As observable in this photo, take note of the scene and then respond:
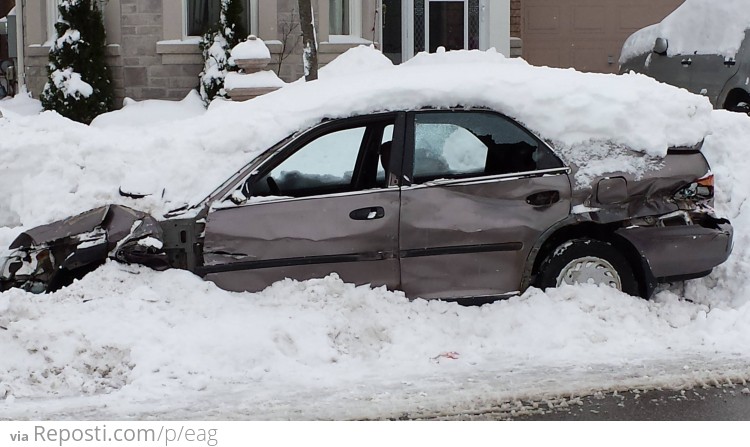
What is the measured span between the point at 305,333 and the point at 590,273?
189cm

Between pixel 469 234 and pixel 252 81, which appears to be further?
pixel 252 81

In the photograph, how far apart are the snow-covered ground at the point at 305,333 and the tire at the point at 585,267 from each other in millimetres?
111

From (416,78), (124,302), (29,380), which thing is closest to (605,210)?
(416,78)

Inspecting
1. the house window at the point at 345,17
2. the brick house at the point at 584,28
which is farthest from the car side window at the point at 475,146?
the brick house at the point at 584,28

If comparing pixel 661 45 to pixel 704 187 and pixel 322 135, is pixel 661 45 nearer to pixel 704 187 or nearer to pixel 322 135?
pixel 704 187

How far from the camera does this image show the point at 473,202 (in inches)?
277

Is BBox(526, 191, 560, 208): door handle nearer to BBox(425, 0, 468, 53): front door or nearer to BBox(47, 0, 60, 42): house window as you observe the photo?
BBox(47, 0, 60, 42): house window

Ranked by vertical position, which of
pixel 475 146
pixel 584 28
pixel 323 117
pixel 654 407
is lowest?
pixel 654 407

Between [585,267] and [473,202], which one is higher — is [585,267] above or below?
below

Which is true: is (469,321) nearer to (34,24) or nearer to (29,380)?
(29,380)

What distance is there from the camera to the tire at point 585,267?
7.10m

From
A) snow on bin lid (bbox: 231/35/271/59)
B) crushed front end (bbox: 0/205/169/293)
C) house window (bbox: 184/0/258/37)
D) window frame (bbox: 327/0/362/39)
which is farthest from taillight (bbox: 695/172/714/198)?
window frame (bbox: 327/0/362/39)

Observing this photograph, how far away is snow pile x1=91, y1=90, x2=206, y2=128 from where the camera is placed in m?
15.3

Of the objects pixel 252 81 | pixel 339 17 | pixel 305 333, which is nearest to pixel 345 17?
pixel 339 17
